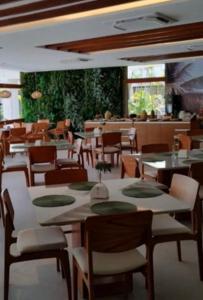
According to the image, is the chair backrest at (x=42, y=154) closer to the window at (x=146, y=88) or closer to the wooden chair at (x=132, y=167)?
the wooden chair at (x=132, y=167)

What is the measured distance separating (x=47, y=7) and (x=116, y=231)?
10.8 feet

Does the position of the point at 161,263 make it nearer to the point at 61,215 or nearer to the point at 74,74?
the point at 61,215

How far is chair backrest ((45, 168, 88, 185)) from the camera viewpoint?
3.35 meters

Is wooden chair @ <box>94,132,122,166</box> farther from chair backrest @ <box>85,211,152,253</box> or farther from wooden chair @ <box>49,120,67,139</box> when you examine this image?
chair backrest @ <box>85,211,152,253</box>

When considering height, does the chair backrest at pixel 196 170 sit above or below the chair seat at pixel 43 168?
above

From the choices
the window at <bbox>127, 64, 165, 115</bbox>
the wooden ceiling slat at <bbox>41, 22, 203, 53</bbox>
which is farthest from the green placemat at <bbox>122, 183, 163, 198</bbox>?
the window at <bbox>127, 64, 165, 115</bbox>

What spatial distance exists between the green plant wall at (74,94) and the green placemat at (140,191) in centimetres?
907

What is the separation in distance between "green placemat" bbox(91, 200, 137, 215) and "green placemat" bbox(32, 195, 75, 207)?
22cm

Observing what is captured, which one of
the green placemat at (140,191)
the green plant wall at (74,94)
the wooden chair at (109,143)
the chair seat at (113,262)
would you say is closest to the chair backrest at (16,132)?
the wooden chair at (109,143)

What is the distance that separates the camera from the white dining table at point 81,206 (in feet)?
7.61

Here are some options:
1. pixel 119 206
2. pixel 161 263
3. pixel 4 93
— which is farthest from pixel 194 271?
pixel 4 93

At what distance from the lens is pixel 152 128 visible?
9375mm

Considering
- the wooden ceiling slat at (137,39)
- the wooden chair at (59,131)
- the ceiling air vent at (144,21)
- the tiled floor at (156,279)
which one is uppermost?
the wooden ceiling slat at (137,39)

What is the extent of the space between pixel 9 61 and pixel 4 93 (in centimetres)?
150
